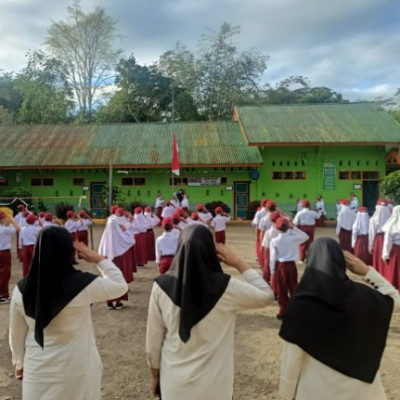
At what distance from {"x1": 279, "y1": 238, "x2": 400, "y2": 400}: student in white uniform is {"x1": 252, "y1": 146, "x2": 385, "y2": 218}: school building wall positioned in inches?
725

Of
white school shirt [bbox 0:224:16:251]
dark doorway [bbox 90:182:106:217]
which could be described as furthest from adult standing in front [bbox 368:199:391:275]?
dark doorway [bbox 90:182:106:217]

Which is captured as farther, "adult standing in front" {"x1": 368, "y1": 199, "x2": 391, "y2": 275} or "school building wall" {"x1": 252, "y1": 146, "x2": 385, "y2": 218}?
"school building wall" {"x1": 252, "y1": 146, "x2": 385, "y2": 218}

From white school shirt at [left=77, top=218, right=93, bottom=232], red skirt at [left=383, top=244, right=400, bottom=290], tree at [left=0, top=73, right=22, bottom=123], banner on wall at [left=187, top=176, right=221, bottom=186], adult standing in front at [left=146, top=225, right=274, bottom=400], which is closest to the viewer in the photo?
adult standing in front at [left=146, top=225, right=274, bottom=400]

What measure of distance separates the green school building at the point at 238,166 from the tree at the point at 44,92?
13.9 meters

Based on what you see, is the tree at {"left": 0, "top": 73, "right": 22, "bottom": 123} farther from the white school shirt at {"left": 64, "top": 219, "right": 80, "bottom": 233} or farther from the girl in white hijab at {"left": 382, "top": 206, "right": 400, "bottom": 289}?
the girl in white hijab at {"left": 382, "top": 206, "right": 400, "bottom": 289}

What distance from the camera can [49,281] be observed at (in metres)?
2.36

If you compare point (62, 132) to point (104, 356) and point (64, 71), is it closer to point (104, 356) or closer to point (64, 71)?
point (64, 71)

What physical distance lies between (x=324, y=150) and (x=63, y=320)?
65.0 ft

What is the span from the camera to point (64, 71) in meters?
36.7

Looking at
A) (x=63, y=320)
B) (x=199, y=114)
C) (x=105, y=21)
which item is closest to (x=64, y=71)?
(x=105, y=21)

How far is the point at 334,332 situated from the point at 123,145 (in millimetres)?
20953

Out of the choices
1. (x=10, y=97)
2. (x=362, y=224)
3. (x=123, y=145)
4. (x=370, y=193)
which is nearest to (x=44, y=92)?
(x=10, y=97)

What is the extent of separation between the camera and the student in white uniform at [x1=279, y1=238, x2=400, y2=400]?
2129 mm

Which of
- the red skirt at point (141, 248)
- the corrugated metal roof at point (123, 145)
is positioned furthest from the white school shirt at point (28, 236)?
the corrugated metal roof at point (123, 145)
